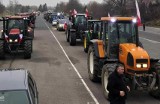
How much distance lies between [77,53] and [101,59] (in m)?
10.2

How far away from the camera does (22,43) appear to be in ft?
67.9

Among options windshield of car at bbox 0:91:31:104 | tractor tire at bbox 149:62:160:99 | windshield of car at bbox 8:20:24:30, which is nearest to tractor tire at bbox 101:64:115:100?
tractor tire at bbox 149:62:160:99

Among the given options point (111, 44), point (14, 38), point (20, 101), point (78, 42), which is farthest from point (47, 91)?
point (78, 42)

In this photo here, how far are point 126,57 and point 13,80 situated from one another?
5097mm

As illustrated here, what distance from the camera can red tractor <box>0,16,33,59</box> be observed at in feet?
65.7

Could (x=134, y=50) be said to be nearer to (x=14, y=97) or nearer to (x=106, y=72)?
(x=106, y=72)

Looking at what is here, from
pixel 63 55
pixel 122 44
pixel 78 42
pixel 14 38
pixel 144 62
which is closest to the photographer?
pixel 144 62

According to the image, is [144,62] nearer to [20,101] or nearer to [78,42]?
[20,101]

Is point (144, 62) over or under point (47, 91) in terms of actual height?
over

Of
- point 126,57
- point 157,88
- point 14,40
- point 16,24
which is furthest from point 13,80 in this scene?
point 16,24

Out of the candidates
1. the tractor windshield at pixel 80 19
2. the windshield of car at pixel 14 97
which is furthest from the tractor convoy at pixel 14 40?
the windshield of car at pixel 14 97

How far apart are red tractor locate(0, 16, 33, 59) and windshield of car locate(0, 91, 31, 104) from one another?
1327 centimetres

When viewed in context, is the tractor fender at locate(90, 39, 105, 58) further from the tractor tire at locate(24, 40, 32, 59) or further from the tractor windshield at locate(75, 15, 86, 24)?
the tractor windshield at locate(75, 15, 86, 24)

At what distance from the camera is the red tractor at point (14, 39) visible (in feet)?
65.7
